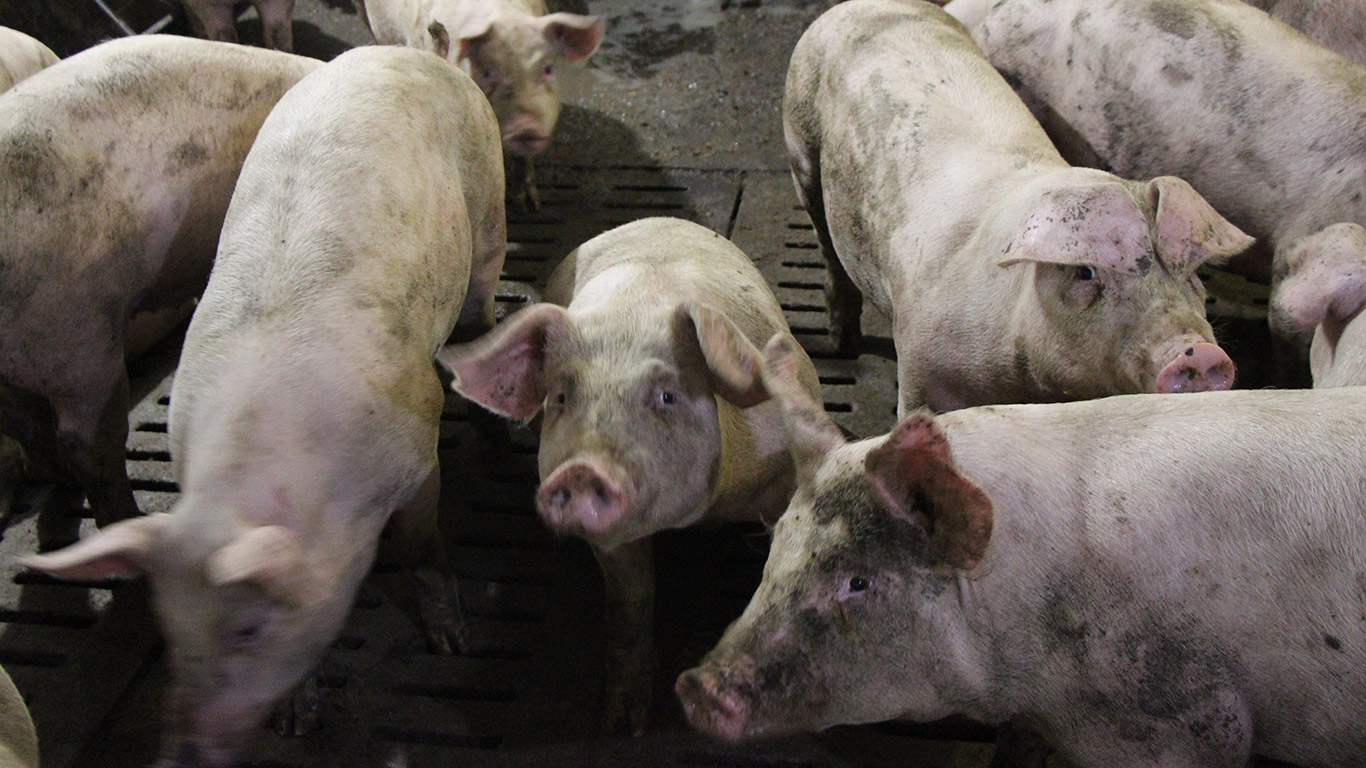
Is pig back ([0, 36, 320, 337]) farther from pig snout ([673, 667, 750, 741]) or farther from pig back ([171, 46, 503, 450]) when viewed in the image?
pig snout ([673, 667, 750, 741])

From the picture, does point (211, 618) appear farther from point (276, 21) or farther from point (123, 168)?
point (276, 21)

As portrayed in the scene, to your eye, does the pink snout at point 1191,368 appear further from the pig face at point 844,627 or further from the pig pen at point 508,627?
the pig pen at point 508,627

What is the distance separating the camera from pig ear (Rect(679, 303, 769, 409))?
6.86 ft

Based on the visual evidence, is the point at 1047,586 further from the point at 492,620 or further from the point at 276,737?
the point at 276,737

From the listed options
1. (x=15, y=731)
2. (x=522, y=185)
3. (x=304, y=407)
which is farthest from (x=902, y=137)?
(x=15, y=731)

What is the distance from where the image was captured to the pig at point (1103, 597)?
65.8 inches

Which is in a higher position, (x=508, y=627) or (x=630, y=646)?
(x=630, y=646)

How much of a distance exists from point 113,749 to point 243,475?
1030mm

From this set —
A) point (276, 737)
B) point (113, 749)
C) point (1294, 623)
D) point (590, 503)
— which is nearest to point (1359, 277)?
point (1294, 623)

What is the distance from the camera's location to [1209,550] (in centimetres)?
168

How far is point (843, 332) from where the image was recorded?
3.60 m

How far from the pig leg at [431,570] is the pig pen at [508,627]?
57mm

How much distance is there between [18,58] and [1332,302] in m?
4.34

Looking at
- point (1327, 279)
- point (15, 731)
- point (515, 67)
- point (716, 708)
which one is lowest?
point (15, 731)
